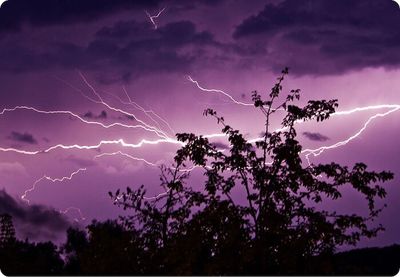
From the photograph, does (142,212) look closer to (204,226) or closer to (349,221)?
(204,226)

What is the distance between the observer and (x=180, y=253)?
7.91 meters

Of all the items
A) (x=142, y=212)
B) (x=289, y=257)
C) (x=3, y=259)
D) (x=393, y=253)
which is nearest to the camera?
(x=289, y=257)

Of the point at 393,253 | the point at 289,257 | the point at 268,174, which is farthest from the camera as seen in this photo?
the point at 393,253

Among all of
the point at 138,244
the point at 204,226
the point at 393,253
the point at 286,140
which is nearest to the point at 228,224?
the point at 204,226

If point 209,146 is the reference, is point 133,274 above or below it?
below

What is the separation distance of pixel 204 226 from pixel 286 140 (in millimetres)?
1590

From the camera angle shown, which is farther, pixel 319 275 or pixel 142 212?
pixel 142 212

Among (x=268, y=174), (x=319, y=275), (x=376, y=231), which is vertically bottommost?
(x=319, y=275)

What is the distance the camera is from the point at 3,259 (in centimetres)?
1336

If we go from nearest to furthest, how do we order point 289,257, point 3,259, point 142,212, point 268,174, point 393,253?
1. point 289,257
2. point 268,174
3. point 142,212
4. point 393,253
5. point 3,259

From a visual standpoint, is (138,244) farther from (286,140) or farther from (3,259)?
(3,259)

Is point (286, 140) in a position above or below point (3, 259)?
above

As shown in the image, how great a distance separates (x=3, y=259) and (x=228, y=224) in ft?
23.9

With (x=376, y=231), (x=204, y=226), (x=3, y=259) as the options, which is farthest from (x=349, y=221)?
(x=3, y=259)
